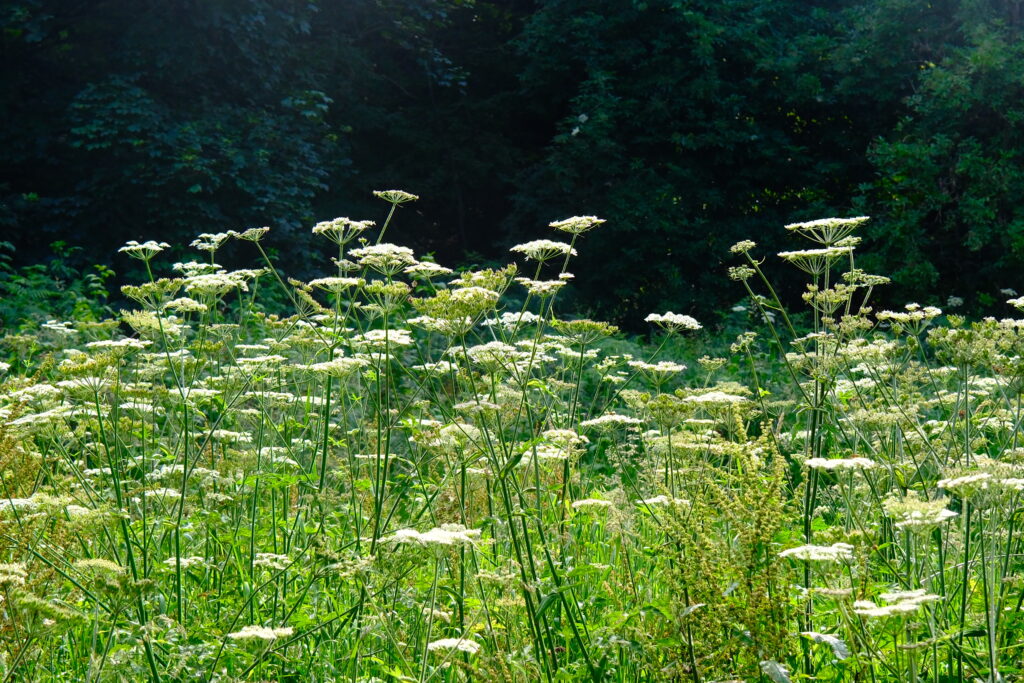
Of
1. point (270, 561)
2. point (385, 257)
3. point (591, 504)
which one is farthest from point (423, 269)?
point (270, 561)

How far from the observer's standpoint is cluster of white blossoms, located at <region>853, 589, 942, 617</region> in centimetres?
162

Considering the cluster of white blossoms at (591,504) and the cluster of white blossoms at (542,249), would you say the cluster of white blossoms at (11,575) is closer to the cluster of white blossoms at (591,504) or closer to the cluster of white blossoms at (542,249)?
the cluster of white blossoms at (591,504)

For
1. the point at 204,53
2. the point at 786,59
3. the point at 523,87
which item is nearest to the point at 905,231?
the point at 786,59

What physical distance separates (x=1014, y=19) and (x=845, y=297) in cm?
1180

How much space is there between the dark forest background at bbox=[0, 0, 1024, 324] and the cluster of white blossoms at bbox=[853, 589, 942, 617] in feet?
36.1

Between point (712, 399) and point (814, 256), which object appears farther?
point (814, 256)

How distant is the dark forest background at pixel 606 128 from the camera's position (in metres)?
12.2

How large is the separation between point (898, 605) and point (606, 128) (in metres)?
13.2

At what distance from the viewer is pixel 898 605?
1.66 meters

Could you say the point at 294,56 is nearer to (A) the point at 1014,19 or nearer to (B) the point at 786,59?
(B) the point at 786,59

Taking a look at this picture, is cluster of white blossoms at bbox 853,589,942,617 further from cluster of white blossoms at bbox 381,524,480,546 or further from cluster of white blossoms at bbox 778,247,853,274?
cluster of white blossoms at bbox 778,247,853,274

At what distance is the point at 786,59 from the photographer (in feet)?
46.2

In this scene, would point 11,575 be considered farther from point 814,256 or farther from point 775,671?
point 814,256

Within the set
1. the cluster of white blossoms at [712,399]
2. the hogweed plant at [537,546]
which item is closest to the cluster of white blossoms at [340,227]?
the hogweed plant at [537,546]
